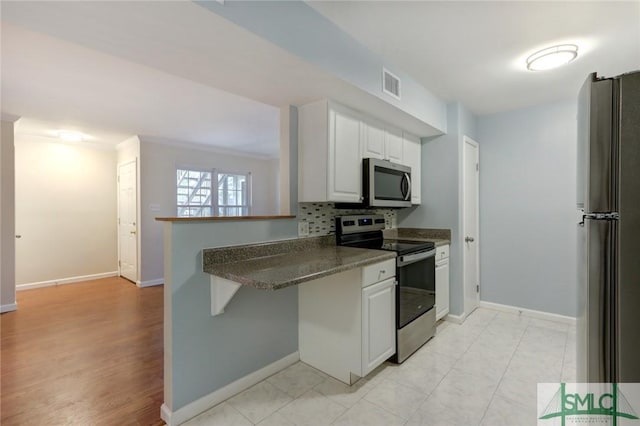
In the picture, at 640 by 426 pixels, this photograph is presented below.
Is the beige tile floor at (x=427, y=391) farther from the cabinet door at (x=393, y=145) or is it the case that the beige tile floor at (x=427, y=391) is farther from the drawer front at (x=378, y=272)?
the cabinet door at (x=393, y=145)

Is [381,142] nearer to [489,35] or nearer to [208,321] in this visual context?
[489,35]

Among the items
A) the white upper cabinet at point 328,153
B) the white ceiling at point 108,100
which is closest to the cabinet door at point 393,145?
the white upper cabinet at point 328,153

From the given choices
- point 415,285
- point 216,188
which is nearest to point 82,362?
point 415,285

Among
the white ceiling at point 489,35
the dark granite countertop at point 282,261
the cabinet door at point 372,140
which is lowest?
the dark granite countertop at point 282,261

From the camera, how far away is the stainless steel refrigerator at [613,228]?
0.90 m

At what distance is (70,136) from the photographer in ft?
13.9

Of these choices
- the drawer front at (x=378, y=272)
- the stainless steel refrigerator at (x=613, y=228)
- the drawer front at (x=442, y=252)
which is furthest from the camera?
the drawer front at (x=442, y=252)

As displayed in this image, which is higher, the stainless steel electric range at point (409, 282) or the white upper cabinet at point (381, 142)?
the white upper cabinet at point (381, 142)

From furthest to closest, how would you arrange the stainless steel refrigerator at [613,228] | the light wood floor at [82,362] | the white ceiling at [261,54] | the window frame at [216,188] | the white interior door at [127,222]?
the window frame at [216,188] → the white interior door at [127,222] → the light wood floor at [82,362] → the white ceiling at [261,54] → the stainless steel refrigerator at [613,228]

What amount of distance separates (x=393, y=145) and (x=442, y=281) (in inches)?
57.5

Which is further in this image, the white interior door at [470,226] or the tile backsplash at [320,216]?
the white interior door at [470,226]

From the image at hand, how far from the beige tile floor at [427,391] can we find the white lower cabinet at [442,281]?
0.37m

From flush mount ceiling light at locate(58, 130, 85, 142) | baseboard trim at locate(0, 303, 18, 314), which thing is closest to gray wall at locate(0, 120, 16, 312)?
baseboard trim at locate(0, 303, 18, 314)

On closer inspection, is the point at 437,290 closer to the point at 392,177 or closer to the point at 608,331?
the point at 392,177
